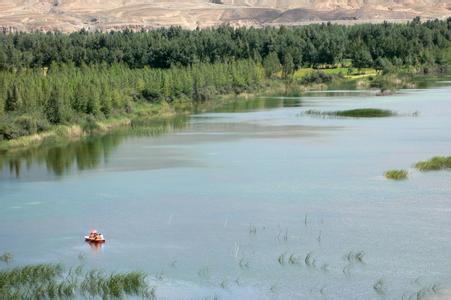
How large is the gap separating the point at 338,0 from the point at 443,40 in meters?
116

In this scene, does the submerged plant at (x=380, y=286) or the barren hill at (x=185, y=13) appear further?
the barren hill at (x=185, y=13)

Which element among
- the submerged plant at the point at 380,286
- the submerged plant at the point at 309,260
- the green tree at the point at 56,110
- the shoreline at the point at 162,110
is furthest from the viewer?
the green tree at the point at 56,110

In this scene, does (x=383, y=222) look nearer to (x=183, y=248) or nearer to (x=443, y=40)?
(x=183, y=248)

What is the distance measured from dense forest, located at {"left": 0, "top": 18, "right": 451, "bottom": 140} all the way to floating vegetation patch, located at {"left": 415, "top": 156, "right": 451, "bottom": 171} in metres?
15.3

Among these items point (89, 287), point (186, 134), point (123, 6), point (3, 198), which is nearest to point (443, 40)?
point (186, 134)

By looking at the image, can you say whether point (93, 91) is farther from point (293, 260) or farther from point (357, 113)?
point (293, 260)

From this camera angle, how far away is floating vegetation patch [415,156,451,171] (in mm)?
25889

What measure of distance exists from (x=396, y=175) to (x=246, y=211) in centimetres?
547

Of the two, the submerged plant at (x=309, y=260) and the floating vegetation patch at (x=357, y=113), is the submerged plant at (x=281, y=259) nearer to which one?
the submerged plant at (x=309, y=260)

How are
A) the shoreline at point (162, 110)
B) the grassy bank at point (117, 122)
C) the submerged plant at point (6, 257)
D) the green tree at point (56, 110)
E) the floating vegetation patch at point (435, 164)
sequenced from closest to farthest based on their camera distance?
the submerged plant at point (6, 257), the floating vegetation patch at point (435, 164), the grassy bank at point (117, 122), the shoreline at point (162, 110), the green tree at point (56, 110)

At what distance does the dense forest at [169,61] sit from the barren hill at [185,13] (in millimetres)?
75188

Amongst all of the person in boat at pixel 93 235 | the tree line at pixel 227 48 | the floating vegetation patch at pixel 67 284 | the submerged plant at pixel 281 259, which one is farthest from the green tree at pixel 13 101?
the tree line at pixel 227 48

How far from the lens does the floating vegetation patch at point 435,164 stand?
2589 centimetres

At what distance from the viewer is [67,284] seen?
15570 mm
